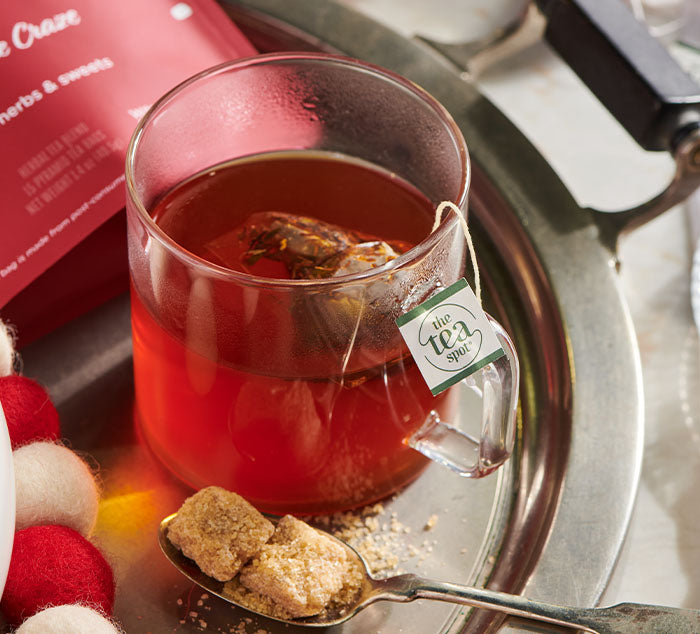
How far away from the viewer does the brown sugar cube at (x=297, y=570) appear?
541 mm

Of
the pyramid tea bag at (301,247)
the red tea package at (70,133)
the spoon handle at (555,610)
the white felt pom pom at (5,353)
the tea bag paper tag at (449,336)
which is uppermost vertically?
the red tea package at (70,133)

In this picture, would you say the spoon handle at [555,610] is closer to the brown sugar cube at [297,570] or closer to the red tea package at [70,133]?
the brown sugar cube at [297,570]

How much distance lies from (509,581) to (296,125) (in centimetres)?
36

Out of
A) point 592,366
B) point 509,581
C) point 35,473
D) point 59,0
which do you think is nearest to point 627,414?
point 592,366

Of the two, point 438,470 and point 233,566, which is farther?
point 438,470

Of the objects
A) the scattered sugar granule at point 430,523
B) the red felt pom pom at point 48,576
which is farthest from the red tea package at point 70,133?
the scattered sugar granule at point 430,523

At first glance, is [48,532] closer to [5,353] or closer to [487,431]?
[5,353]

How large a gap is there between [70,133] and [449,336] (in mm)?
326

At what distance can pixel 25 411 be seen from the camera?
578 mm

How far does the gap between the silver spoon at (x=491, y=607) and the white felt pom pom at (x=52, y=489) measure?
52mm

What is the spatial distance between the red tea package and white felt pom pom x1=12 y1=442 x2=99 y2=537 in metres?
0.12

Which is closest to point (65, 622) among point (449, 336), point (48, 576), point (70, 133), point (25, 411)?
point (48, 576)

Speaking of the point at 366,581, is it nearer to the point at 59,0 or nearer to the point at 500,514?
the point at 500,514

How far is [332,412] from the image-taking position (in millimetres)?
555
